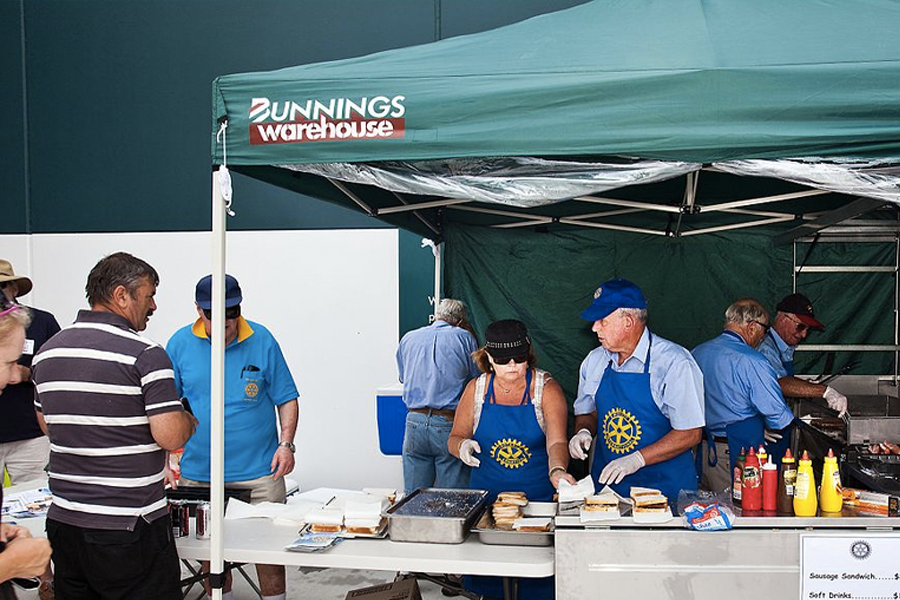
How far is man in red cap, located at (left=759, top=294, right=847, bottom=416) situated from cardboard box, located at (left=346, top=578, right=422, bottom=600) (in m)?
2.87

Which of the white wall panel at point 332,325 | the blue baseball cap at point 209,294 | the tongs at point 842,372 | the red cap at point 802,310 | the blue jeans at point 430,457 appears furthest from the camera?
the white wall panel at point 332,325

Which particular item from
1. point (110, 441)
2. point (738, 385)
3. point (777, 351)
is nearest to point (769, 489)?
point (738, 385)

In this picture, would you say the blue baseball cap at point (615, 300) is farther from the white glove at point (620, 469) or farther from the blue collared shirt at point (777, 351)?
the blue collared shirt at point (777, 351)

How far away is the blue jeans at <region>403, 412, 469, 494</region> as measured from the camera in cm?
450

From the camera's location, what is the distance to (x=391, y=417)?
552 centimetres

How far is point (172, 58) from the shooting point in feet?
22.9

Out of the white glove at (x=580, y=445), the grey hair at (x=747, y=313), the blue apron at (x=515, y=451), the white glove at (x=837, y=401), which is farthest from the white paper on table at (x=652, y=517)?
the white glove at (x=837, y=401)

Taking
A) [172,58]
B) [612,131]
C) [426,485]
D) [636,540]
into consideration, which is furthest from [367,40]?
[636,540]

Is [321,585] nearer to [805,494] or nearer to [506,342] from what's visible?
[506,342]

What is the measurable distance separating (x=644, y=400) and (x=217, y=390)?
1648 mm

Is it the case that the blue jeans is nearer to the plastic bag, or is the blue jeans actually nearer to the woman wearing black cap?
the woman wearing black cap

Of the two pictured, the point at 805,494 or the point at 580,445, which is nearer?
the point at 805,494

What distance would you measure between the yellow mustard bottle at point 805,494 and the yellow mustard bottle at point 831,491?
64mm

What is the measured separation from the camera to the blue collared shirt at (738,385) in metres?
3.92
